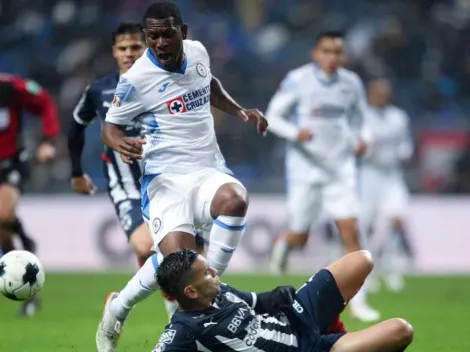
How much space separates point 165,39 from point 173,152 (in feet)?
2.45

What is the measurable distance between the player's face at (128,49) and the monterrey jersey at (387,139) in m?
7.21

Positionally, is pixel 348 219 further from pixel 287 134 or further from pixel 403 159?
pixel 403 159

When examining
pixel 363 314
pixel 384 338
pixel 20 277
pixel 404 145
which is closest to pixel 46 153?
pixel 20 277

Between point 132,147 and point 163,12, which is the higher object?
point 163,12

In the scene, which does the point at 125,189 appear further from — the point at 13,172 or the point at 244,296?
the point at 244,296

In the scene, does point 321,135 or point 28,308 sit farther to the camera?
point 321,135

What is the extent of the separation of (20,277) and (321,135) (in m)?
4.49

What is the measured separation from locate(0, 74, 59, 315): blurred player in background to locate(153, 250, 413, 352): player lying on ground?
4.51 m

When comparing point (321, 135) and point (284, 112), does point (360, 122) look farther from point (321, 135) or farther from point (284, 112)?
point (284, 112)

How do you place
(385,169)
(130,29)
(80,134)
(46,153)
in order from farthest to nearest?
(385,169)
(46,153)
(80,134)
(130,29)

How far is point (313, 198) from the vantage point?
35.2 ft

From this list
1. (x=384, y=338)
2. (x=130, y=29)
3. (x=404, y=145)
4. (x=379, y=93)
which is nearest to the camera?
(x=384, y=338)

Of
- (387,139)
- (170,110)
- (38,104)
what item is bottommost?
(387,139)

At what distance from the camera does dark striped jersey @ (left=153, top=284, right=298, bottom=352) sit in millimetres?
5211
